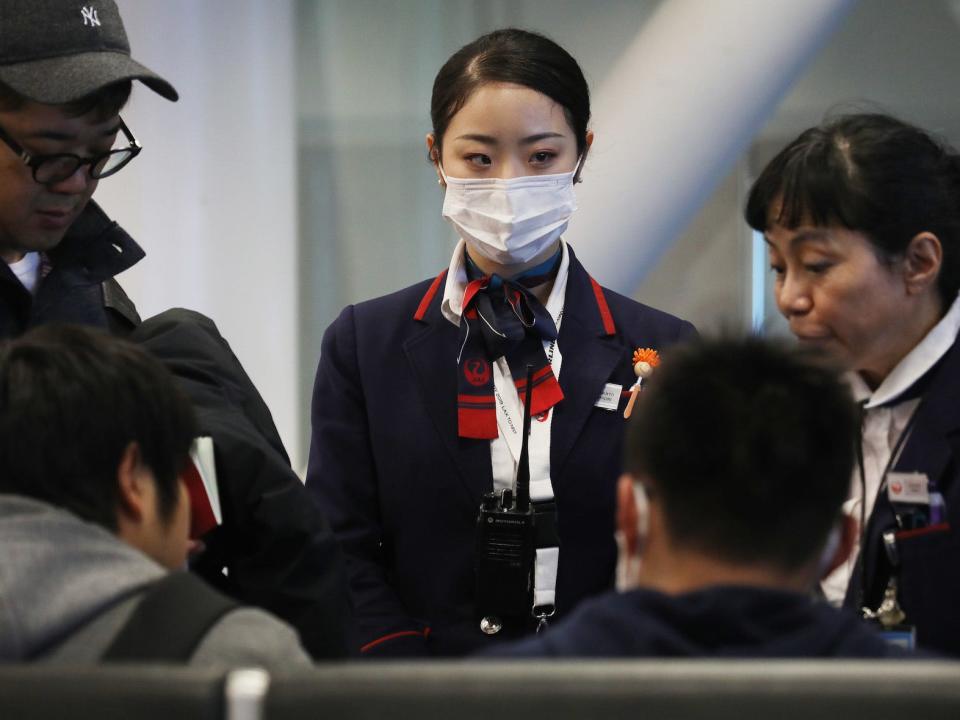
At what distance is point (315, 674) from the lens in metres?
0.97

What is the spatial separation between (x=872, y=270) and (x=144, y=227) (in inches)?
101

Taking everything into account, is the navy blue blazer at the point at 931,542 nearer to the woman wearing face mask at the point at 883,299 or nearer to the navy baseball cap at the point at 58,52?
the woman wearing face mask at the point at 883,299

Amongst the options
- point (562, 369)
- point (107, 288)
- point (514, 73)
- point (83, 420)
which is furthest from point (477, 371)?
point (83, 420)

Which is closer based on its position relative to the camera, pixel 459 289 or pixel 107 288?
pixel 107 288

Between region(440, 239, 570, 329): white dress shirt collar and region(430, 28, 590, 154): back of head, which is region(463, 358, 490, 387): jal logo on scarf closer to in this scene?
region(440, 239, 570, 329): white dress shirt collar

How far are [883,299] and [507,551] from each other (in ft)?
2.18

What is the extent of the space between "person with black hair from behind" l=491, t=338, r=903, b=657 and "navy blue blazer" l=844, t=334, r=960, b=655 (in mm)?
437

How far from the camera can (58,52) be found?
5.82ft

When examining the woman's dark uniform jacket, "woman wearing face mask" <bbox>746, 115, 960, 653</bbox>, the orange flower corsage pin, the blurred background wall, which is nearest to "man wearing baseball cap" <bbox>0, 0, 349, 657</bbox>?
the woman's dark uniform jacket

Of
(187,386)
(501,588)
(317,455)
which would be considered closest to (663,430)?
(187,386)

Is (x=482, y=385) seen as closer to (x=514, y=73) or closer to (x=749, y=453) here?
(x=514, y=73)

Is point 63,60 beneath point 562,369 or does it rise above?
above

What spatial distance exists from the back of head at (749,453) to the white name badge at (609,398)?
86 cm

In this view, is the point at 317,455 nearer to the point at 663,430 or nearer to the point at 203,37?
the point at 663,430
